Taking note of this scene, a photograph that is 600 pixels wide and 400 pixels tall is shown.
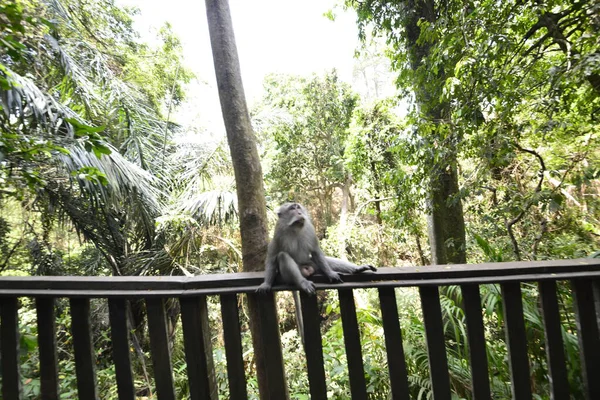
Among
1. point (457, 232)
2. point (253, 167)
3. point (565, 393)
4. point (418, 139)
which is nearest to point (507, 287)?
point (565, 393)

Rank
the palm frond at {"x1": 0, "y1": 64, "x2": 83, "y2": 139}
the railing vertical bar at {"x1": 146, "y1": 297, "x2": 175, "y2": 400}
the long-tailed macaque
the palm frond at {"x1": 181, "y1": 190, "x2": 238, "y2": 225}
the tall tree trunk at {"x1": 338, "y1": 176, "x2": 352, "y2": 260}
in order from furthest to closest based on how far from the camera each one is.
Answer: the tall tree trunk at {"x1": 338, "y1": 176, "x2": 352, "y2": 260}, the palm frond at {"x1": 181, "y1": 190, "x2": 238, "y2": 225}, the palm frond at {"x1": 0, "y1": 64, "x2": 83, "y2": 139}, the long-tailed macaque, the railing vertical bar at {"x1": 146, "y1": 297, "x2": 175, "y2": 400}

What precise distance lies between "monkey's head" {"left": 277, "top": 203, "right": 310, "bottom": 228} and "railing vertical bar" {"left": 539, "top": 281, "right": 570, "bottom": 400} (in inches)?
68.1

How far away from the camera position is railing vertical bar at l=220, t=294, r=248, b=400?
1.51 m

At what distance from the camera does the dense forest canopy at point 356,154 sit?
288 cm

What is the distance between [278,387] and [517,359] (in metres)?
1.00

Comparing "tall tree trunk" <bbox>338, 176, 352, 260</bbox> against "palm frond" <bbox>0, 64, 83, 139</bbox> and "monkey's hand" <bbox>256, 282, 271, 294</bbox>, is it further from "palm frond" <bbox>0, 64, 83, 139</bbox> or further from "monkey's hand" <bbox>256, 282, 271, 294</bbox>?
"monkey's hand" <bbox>256, 282, 271, 294</bbox>

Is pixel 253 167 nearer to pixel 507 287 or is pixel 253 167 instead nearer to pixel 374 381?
pixel 507 287

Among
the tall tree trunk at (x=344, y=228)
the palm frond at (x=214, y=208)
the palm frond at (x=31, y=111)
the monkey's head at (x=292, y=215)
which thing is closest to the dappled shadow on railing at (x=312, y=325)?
the monkey's head at (x=292, y=215)

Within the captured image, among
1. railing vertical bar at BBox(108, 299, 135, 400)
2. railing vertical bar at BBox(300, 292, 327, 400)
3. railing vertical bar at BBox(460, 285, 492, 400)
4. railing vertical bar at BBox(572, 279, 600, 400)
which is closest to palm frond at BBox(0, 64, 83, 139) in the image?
railing vertical bar at BBox(108, 299, 135, 400)

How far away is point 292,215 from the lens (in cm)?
282

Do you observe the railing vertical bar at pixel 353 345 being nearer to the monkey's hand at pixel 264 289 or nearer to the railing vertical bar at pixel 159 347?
the monkey's hand at pixel 264 289

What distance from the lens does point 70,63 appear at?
16.5 ft

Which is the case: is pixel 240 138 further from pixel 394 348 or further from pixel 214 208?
pixel 214 208

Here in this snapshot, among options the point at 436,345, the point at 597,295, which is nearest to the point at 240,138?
the point at 436,345
